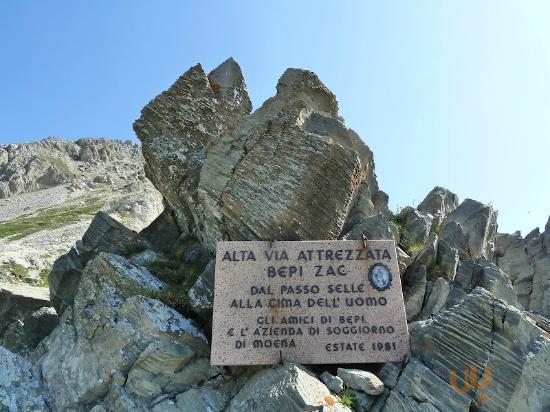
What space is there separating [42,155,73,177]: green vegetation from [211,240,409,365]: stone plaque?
142m

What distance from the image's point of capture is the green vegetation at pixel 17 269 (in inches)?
1353

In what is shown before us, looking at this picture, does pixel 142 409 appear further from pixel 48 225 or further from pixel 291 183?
A: pixel 48 225

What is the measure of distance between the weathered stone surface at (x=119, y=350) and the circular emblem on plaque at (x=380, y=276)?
470cm

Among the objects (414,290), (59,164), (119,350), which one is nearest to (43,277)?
(119,350)

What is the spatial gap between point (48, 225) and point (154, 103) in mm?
59942

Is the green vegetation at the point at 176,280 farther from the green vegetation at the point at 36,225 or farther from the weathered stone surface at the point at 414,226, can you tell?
the green vegetation at the point at 36,225

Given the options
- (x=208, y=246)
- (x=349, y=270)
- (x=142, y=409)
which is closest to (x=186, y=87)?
(x=208, y=246)

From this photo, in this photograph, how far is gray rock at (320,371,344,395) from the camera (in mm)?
9883

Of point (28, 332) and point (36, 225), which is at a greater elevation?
point (36, 225)

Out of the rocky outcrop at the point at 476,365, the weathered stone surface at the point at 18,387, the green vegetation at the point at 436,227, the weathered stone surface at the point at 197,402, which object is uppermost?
the green vegetation at the point at 436,227

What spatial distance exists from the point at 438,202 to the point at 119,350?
734 inches

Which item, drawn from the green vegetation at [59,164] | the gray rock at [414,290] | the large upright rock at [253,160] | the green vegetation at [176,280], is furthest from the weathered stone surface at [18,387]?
the green vegetation at [59,164]

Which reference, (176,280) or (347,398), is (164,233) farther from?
(347,398)

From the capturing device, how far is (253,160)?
1502 centimetres
